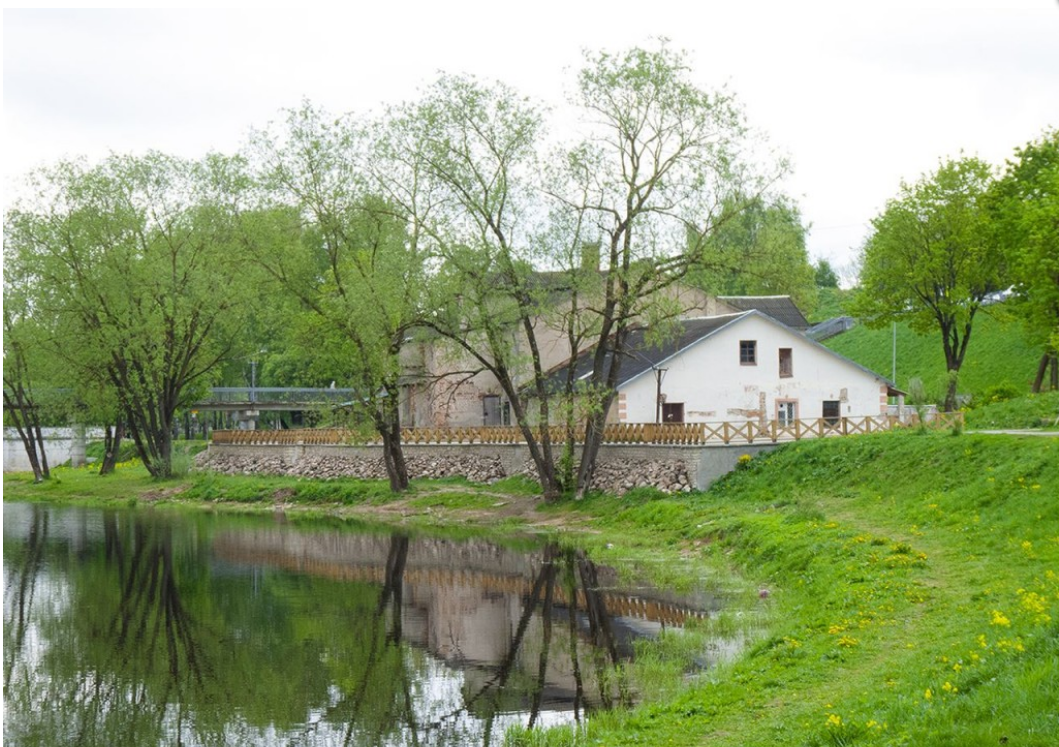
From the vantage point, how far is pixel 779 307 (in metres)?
73.3

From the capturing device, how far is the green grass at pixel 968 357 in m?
63.9

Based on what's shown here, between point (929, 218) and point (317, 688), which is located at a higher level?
point (929, 218)

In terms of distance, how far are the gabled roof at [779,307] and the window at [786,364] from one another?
22.5 meters

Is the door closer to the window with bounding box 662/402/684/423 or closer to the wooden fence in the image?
the wooden fence

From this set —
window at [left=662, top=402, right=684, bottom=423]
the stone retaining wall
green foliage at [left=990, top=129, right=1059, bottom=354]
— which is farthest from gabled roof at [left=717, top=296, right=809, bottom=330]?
the stone retaining wall

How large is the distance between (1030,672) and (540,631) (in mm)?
11932

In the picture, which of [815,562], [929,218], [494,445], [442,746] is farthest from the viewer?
[929,218]

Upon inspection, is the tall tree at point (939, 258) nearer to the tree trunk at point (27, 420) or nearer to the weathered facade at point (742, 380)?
the weathered facade at point (742, 380)

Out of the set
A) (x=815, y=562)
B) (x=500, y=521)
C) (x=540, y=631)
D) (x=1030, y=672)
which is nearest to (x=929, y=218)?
(x=500, y=521)

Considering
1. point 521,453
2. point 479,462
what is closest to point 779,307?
point 479,462

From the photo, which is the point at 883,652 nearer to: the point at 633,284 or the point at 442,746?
the point at 442,746

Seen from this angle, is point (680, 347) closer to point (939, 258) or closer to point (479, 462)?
point (479, 462)

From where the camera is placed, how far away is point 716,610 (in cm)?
2266

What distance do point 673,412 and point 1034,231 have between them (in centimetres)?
1552
